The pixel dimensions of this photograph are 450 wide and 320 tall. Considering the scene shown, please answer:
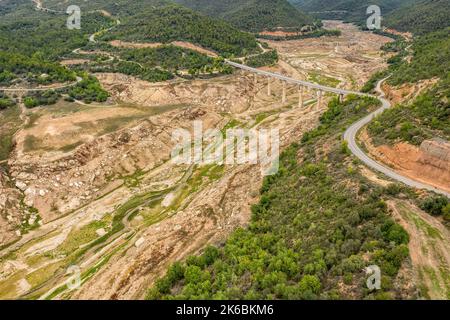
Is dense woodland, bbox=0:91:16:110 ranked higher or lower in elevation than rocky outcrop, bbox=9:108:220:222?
higher

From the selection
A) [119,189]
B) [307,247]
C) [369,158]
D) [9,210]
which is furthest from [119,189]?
[307,247]

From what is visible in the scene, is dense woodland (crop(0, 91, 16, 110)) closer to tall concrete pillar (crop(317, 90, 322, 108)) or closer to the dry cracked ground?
the dry cracked ground

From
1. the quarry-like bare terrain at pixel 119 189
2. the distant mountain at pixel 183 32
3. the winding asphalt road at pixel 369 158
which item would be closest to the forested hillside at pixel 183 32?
the distant mountain at pixel 183 32

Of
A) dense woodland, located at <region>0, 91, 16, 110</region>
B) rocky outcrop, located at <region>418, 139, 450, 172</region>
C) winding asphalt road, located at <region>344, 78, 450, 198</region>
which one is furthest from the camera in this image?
dense woodland, located at <region>0, 91, 16, 110</region>

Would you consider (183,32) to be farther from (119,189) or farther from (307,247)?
(307,247)

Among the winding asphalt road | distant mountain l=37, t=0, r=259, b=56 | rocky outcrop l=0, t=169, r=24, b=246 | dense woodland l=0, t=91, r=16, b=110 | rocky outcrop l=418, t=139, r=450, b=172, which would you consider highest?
distant mountain l=37, t=0, r=259, b=56

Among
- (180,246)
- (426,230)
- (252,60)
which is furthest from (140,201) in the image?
(252,60)

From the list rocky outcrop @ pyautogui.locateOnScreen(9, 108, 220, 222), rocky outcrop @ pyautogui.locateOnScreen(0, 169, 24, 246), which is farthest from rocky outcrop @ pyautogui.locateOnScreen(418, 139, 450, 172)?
rocky outcrop @ pyautogui.locateOnScreen(0, 169, 24, 246)

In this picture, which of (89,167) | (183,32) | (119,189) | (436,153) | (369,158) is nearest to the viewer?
(436,153)
